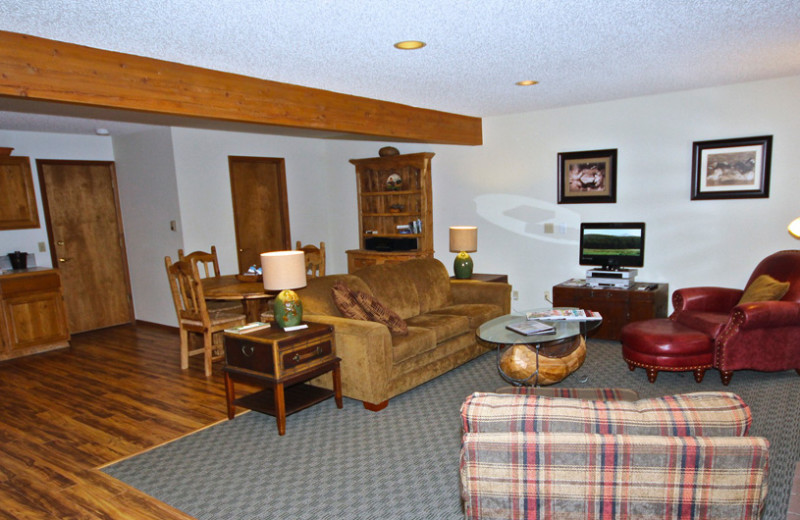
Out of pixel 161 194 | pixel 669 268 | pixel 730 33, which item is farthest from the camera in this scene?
pixel 161 194

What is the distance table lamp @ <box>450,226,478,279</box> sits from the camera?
539cm

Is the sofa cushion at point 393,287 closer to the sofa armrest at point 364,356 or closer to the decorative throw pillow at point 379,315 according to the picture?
the decorative throw pillow at point 379,315

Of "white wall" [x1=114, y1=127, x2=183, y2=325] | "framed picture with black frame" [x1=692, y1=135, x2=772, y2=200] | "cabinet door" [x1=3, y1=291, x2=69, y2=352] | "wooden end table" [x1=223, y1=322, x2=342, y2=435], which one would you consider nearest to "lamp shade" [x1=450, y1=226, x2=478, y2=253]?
"framed picture with black frame" [x1=692, y1=135, x2=772, y2=200]

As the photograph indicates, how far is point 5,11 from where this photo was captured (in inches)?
83.6

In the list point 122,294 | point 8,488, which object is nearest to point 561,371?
point 8,488

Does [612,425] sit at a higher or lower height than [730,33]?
lower

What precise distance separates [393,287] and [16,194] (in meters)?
4.32

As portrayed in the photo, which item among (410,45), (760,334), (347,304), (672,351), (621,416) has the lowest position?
(672,351)

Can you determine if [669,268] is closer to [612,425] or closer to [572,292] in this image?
[572,292]

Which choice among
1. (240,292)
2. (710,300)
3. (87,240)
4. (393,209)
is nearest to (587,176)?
(710,300)

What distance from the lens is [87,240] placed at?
20.4ft

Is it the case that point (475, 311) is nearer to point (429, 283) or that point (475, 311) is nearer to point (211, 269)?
point (429, 283)

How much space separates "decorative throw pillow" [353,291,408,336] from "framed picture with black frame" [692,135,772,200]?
3.11 meters

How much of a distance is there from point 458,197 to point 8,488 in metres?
4.92
